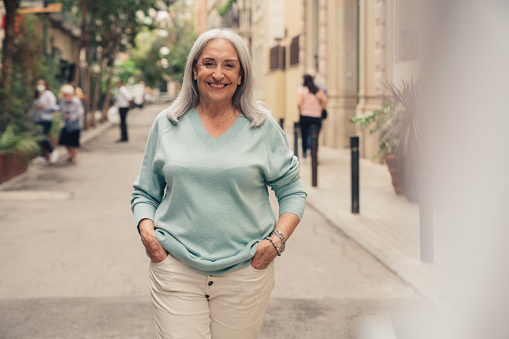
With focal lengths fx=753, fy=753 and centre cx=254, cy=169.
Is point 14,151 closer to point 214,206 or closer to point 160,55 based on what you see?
point 214,206

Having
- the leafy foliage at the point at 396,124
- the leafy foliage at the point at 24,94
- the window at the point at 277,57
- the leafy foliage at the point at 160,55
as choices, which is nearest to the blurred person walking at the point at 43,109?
the leafy foliage at the point at 24,94

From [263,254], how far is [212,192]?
0.94 feet

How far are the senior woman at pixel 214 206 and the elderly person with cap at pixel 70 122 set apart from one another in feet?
46.1

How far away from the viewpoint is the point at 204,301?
2682mm

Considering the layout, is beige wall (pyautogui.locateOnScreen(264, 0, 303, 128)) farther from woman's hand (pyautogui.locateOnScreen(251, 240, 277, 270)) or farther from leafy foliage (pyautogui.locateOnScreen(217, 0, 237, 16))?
woman's hand (pyautogui.locateOnScreen(251, 240, 277, 270))

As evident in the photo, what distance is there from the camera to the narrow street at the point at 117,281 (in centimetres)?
495

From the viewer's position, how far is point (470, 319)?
1.59 meters

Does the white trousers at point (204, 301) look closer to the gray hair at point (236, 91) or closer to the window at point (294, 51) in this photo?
the gray hair at point (236, 91)

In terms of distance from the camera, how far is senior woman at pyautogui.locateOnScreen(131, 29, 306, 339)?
2627 millimetres

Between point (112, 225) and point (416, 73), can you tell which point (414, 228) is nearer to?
point (112, 225)

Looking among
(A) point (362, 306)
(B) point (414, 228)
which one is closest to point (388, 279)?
(A) point (362, 306)

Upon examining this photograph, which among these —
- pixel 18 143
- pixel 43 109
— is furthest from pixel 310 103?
pixel 43 109

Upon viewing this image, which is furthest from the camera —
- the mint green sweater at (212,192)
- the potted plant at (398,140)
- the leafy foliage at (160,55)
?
the leafy foliage at (160,55)

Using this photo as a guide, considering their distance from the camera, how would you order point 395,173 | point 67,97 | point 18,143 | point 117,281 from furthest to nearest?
point 67,97 → point 18,143 → point 395,173 → point 117,281
